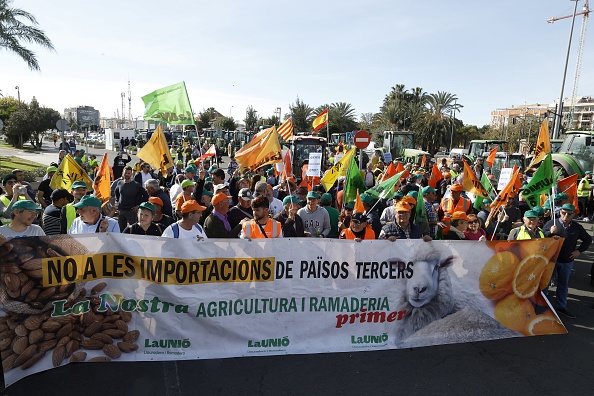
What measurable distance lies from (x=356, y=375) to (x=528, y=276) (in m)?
2.52

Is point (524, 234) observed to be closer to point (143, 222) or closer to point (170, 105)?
point (143, 222)

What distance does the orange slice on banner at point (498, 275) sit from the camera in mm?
4898

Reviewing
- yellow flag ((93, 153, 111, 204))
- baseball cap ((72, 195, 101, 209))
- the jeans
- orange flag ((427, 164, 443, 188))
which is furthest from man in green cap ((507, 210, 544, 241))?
yellow flag ((93, 153, 111, 204))

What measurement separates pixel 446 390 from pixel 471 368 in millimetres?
588

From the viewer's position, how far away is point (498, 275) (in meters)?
4.94

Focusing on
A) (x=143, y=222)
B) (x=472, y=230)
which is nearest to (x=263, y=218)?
(x=143, y=222)

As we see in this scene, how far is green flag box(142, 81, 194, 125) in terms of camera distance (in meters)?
8.12

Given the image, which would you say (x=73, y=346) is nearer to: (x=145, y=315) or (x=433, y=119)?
(x=145, y=315)

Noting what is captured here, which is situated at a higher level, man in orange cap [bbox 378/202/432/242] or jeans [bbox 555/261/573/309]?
man in orange cap [bbox 378/202/432/242]

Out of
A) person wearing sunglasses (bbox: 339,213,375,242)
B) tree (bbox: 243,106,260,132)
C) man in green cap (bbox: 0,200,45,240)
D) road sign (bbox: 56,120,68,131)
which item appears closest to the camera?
man in green cap (bbox: 0,200,45,240)

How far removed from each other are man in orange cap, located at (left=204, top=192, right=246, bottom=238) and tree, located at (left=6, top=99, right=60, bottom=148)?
42.1 metres

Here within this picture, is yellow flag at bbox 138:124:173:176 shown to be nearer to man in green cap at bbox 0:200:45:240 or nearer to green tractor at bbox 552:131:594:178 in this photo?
man in green cap at bbox 0:200:45:240

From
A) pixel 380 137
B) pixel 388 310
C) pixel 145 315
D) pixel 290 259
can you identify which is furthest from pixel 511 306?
pixel 380 137

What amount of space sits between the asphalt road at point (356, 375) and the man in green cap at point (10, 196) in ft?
10.9
